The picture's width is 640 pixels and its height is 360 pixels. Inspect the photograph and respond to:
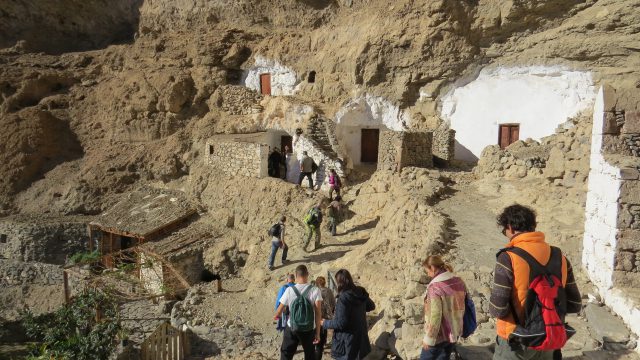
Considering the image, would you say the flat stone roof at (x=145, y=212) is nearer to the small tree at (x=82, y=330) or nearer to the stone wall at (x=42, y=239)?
the stone wall at (x=42, y=239)

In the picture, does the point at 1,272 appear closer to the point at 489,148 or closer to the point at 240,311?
the point at 240,311

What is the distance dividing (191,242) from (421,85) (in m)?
9.12

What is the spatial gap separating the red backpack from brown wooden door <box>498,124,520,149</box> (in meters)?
12.2

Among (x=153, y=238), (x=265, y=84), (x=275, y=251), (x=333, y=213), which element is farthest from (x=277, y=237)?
(x=265, y=84)

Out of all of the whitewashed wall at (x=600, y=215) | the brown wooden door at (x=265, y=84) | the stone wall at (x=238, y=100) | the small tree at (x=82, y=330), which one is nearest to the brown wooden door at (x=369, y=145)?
the stone wall at (x=238, y=100)

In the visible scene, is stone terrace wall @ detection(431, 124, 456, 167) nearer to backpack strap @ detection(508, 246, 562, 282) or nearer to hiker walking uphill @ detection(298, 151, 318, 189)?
hiker walking uphill @ detection(298, 151, 318, 189)

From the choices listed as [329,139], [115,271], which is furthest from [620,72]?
[115,271]

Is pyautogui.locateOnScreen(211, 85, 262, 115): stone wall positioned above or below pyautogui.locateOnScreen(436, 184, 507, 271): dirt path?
above

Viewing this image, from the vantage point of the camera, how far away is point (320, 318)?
5004 millimetres

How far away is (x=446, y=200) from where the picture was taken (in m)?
10.2

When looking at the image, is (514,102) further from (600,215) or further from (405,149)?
(600,215)

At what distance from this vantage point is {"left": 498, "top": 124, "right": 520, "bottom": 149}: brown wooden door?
47.3ft

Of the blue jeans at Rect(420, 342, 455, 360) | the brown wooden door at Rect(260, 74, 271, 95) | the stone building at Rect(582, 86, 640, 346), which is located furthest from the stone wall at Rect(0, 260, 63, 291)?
the stone building at Rect(582, 86, 640, 346)

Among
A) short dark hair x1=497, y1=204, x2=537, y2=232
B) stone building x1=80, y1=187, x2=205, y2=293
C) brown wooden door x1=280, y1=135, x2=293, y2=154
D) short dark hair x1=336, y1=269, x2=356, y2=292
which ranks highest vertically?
brown wooden door x1=280, y1=135, x2=293, y2=154
